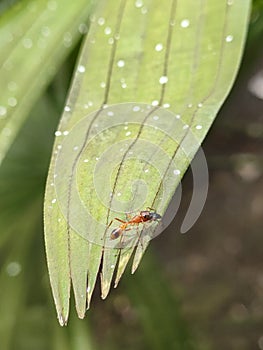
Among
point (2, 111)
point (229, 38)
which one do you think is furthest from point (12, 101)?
point (229, 38)

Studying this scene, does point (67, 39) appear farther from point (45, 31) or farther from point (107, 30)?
point (107, 30)

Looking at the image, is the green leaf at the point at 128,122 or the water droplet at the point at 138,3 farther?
the water droplet at the point at 138,3

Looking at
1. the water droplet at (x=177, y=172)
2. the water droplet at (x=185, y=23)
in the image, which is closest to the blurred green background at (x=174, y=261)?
the water droplet at (x=185, y=23)

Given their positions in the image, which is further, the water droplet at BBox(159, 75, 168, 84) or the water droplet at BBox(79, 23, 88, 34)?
the water droplet at BBox(79, 23, 88, 34)

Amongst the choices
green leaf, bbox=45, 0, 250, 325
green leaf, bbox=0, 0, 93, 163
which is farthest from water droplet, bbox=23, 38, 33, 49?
green leaf, bbox=45, 0, 250, 325

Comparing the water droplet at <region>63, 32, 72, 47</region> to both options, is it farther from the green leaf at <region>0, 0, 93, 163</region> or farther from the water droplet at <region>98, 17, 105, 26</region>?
the water droplet at <region>98, 17, 105, 26</region>

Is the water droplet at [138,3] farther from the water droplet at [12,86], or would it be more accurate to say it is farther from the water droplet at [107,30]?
the water droplet at [12,86]

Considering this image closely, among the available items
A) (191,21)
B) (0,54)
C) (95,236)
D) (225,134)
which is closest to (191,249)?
(225,134)
